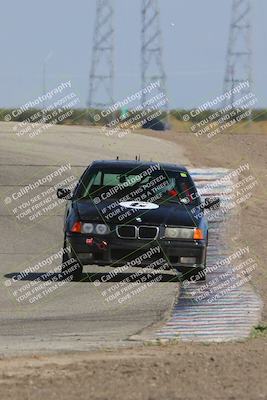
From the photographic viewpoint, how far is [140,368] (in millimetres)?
8797

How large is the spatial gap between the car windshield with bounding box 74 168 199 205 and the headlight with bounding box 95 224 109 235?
23.8 inches

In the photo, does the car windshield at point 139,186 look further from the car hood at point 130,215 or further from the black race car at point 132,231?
the car hood at point 130,215

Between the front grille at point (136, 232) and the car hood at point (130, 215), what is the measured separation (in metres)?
0.08

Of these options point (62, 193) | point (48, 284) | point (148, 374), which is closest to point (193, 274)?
point (48, 284)

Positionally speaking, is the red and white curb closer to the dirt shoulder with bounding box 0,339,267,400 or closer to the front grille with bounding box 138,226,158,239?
the front grille with bounding box 138,226,158,239

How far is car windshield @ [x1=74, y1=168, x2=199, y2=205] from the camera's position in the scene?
16.0 meters

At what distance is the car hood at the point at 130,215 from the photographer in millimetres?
15367

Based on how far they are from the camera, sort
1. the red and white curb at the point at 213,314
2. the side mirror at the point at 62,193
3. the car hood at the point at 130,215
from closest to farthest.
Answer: the red and white curb at the point at 213,314 < the car hood at the point at 130,215 < the side mirror at the point at 62,193

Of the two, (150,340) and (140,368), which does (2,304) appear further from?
(140,368)

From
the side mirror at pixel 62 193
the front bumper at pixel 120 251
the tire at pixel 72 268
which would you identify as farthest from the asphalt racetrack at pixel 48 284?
the side mirror at pixel 62 193

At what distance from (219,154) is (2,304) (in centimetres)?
2317

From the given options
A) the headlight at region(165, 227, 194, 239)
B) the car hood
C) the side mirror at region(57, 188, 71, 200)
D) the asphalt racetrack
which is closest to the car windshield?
the side mirror at region(57, 188, 71, 200)

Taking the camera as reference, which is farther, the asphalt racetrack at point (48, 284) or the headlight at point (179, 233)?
the headlight at point (179, 233)

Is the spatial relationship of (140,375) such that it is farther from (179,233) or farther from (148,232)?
(179,233)
